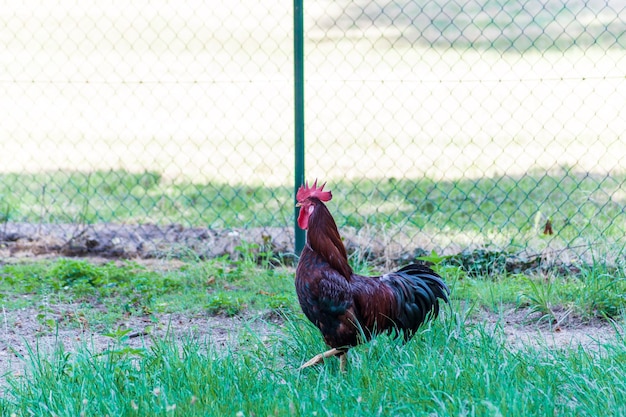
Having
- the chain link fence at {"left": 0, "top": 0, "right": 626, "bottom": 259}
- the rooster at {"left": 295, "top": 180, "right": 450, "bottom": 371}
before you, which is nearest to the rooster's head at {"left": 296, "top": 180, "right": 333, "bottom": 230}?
the rooster at {"left": 295, "top": 180, "right": 450, "bottom": 371}

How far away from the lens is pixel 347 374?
11.5ft

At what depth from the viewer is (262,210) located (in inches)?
264

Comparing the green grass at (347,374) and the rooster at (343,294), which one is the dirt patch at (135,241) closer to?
the green grass at (347,374)

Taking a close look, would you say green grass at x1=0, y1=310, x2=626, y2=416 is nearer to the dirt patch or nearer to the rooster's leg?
the rooster's leg

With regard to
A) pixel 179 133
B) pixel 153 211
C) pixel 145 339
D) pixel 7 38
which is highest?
pixel 7 38

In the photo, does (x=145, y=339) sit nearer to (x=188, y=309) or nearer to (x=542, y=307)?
(x=188, y=309)

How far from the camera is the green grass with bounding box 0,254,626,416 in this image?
308 centimetres

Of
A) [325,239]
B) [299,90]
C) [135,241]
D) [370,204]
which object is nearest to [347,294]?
[325,239]

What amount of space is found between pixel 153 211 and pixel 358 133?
317 cm

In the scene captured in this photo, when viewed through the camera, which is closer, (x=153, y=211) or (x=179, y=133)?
(x=153, y=211)

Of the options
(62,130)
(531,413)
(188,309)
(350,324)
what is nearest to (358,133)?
(62,130)

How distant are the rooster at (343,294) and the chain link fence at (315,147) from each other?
1.64 meters

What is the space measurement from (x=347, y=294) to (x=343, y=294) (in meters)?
0.03

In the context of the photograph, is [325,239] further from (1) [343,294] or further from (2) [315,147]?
(2) [315,147]
